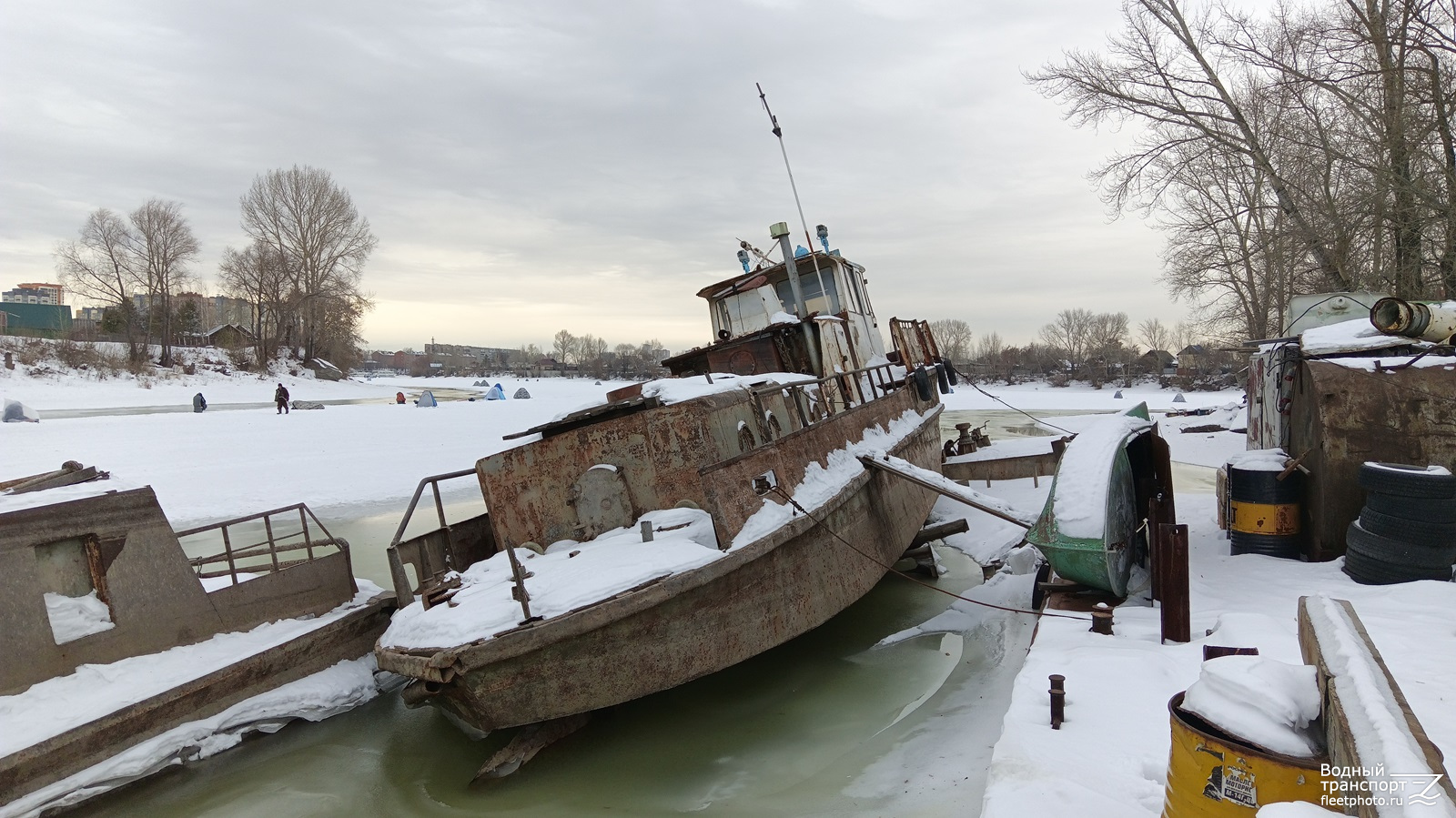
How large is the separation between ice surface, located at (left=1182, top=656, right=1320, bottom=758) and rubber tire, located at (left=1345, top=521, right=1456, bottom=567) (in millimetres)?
3419

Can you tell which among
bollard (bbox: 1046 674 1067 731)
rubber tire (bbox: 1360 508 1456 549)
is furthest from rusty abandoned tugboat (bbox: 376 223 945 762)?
rubber tire (bbox: 1360 508 1456 549)

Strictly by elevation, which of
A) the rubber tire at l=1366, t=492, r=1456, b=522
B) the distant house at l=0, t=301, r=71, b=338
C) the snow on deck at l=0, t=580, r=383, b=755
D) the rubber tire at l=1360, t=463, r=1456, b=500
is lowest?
the snow on deck at l=0, t=580, r=383, b=755

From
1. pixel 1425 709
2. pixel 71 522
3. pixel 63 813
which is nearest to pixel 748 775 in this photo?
pixel 1425 709

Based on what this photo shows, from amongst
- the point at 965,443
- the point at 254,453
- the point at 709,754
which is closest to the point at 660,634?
the point at 709,754

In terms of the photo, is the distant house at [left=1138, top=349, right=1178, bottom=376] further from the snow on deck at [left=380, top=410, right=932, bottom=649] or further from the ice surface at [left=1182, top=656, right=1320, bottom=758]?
the ice surface at [left=1182, top=656, right=1320, bottom=758]

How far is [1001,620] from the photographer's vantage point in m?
7.41

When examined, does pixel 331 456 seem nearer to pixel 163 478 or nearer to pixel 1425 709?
pixel 163 478

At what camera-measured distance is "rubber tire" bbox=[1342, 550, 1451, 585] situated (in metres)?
4.82

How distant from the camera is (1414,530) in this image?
4879 mm

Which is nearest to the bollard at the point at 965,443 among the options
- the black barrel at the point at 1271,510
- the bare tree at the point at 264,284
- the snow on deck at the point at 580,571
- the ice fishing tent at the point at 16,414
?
the black barrel at the point at 1271,510

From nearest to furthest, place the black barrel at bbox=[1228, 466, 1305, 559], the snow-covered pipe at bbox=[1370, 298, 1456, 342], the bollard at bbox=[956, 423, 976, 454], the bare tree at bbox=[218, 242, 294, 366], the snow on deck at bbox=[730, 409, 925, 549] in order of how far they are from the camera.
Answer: the snow on deck at bbox=[730, 409, 925, 549] → the black barrel at bbox=[1228, 466, 1305, 559] → the snow-covered pipe at bbox=[1370, 298, 1456, 342] → the bollard at bbox=[956, 423, 976, 454] → the bare tree at bbox=[218, 242, 294, 366]

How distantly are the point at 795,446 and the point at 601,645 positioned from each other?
7.86 ft

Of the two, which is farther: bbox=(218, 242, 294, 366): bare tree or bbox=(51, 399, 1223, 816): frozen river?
bbox=(218, 242, 294, 366): bare tree

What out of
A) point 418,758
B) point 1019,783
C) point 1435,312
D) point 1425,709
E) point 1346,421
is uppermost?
point 1435,312
